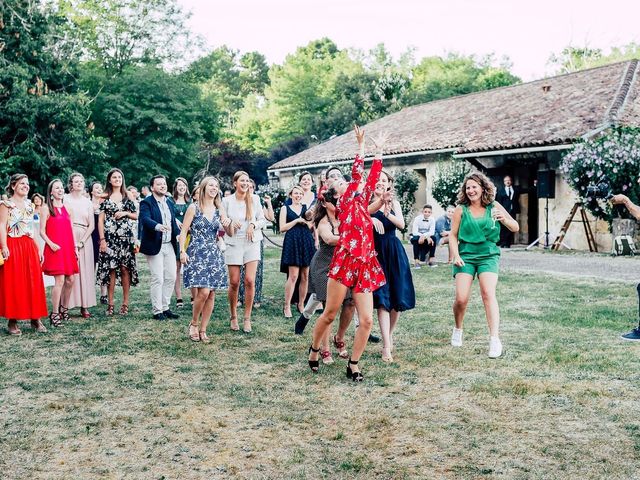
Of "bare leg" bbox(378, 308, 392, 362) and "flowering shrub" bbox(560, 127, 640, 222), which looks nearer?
"bare leg" bbox(378, 308, 392, 362)

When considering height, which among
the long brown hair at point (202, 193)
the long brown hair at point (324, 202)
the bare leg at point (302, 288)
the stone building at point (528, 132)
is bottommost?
the bare leg at point (302, 288)

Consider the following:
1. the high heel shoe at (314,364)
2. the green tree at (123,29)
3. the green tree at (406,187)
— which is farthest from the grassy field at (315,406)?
the green tree at (123,29)

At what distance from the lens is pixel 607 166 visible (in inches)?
666

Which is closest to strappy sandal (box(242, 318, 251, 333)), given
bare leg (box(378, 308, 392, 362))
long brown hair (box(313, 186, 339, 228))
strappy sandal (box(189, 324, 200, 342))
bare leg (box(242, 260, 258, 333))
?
bare leg (box(242, 260, 258, 333))

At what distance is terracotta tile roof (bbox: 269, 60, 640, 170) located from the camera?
2028cm

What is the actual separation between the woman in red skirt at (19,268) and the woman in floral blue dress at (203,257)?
1958mm

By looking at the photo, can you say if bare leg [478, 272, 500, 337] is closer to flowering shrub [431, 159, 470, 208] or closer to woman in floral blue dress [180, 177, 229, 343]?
woman in floral blue dress [180, 177, 229, 343]

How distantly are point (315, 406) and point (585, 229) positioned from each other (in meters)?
15.4

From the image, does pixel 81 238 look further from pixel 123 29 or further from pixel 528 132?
pixel 123 29

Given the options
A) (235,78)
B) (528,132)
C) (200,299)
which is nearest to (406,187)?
(528,132)

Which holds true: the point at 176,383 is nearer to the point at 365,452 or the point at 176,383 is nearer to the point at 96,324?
the point at 365,452

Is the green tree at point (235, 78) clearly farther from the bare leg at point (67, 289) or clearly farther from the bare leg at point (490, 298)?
the bare leg at point (490, 298)

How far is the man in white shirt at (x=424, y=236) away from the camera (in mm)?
15652

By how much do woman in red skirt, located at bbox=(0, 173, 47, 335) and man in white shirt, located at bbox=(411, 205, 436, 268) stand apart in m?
9.08
